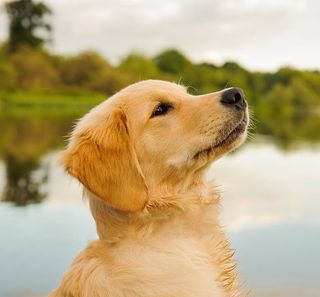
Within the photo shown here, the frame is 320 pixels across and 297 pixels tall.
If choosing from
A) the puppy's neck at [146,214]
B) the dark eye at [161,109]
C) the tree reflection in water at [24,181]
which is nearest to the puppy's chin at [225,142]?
the puppy's neck at [146,214]

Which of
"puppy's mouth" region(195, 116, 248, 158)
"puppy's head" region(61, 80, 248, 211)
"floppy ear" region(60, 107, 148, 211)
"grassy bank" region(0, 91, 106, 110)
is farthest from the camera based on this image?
"grassy bank" region(0, 91, 106, 110)

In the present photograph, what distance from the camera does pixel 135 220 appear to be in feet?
11.1

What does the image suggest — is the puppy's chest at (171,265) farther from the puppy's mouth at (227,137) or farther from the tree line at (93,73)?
the tree line at (93,73)

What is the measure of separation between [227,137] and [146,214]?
77 cm

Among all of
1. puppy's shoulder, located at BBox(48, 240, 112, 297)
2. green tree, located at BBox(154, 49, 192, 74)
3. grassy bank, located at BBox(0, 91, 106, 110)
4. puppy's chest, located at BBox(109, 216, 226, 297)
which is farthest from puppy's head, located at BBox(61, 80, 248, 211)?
green tree, located at BBox(154, 49, 192, 74)

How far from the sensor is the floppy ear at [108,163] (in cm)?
327

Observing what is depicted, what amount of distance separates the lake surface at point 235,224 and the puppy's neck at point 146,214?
11.8 inches

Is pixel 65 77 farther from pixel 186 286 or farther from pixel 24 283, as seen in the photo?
pixel 186 286

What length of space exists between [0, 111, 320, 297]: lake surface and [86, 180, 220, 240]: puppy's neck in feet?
0.98

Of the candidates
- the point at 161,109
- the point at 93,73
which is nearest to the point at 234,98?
the point at 161,109

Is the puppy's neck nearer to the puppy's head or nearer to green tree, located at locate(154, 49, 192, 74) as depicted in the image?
the puppy's head

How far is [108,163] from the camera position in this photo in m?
3.37

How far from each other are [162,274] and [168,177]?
26.5 inches

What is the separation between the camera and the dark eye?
12.4 ft
